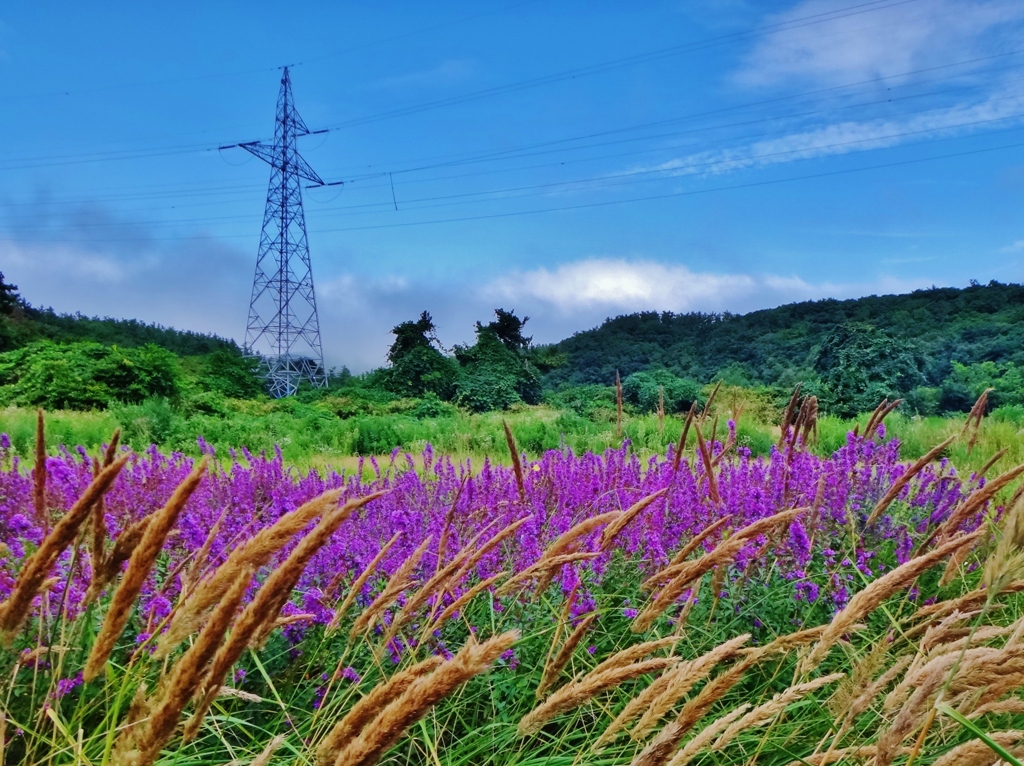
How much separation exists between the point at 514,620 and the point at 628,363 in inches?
882

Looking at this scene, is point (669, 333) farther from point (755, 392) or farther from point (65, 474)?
point (65, 474)

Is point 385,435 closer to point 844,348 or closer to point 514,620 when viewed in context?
point 514,620

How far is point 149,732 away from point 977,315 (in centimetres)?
2483

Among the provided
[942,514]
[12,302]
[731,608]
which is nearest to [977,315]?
[942,514]

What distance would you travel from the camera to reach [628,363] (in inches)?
948

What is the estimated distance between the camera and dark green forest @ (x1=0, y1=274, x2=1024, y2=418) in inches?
604

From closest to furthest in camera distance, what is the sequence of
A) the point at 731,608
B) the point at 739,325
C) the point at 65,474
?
the point at 731,608 < the point at 65,474 < the point at 739,325

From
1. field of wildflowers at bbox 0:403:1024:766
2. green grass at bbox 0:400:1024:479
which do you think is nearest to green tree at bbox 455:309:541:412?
green grass at bbox 0:400:1024:479

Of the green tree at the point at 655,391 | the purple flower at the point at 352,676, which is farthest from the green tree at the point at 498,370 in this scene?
the purple flower at the point at 352,676

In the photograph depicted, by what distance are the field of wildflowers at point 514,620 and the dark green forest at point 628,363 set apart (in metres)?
7.37

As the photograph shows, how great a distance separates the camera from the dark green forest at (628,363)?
15344 millimetres

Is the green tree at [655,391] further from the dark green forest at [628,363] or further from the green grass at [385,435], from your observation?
the green grass at [385,435]

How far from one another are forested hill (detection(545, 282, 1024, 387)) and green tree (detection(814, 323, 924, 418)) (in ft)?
3.24

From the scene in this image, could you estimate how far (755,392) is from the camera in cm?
1700
